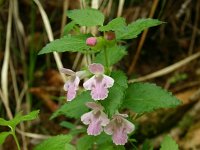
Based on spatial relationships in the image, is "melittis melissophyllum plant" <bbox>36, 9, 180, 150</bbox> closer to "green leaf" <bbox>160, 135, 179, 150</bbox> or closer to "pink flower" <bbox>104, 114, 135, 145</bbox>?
"pink flower" <bbox>104, 114, 135, 145</bbox>

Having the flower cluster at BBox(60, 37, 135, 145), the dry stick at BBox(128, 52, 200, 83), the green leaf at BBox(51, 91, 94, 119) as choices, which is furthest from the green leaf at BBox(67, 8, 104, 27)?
the dry stick at BBox(128, 52, 200, 83)

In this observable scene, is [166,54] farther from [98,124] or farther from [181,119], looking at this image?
[98,124]

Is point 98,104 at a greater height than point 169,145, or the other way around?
point 98,104

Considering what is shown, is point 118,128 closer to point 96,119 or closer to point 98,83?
point 96,119

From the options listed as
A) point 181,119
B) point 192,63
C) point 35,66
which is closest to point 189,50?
point 192,63

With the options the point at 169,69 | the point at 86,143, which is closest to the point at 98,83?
the point at 86,143

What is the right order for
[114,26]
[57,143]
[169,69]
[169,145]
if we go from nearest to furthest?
[114,26], [57,143], [169,145], [169,69]

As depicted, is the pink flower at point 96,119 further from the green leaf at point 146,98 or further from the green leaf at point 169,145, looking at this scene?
the green leaf at point 169,145
